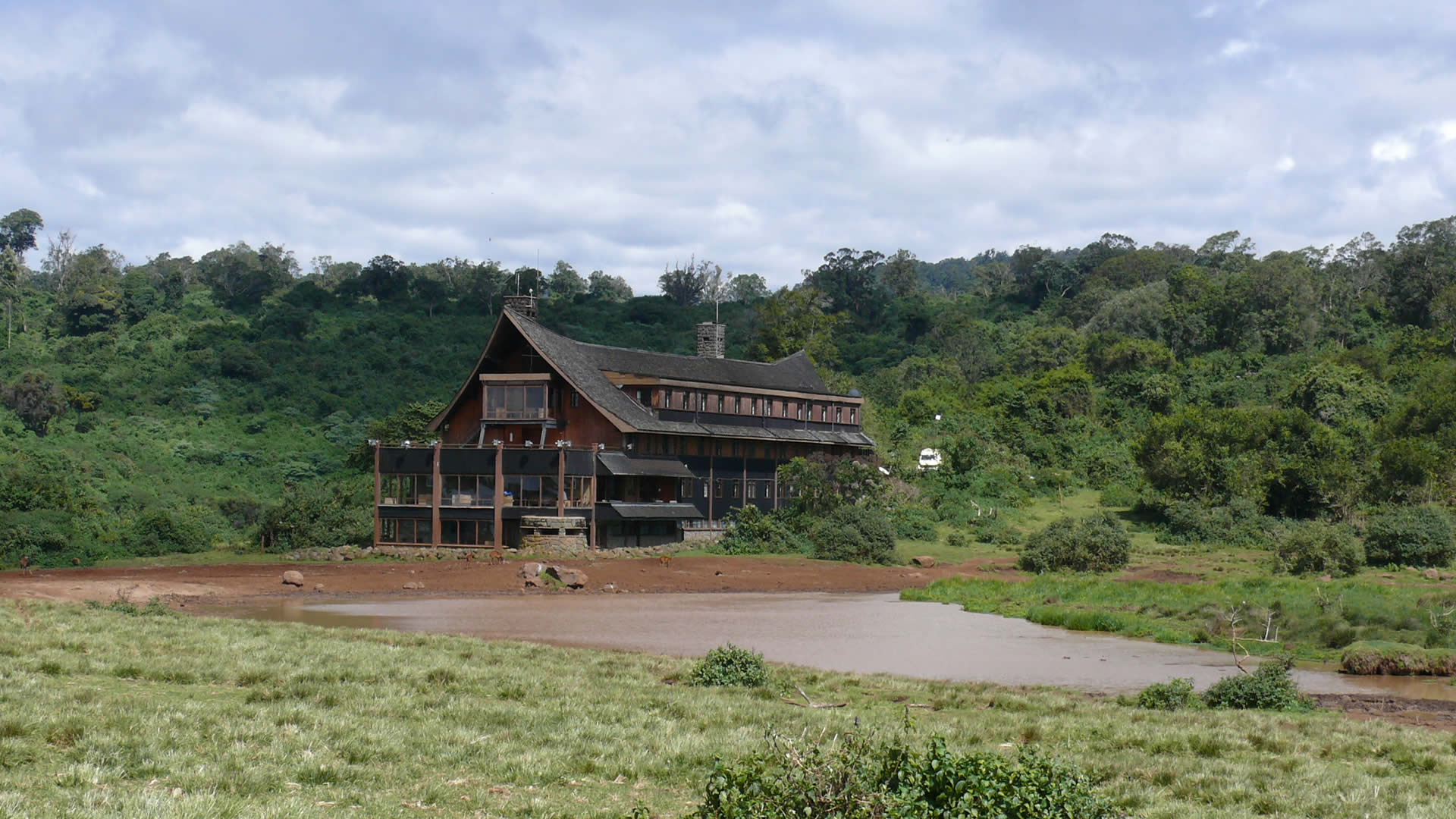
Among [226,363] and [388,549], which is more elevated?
[226,363]

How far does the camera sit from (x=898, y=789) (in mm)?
9250

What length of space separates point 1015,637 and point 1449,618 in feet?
29.1

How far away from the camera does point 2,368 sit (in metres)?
83.6

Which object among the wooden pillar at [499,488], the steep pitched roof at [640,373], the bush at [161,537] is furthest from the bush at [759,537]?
the bush at [161,537]

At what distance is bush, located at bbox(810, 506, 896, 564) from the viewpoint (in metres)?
51.3

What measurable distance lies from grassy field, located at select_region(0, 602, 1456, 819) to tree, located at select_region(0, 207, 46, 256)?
11273cm

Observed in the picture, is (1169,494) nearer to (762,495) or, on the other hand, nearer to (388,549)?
(762,495)

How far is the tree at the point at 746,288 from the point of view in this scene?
14300cm

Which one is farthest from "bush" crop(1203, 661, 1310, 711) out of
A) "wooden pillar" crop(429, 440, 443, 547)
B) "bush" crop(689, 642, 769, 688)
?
"wooden pillar" crop(429, 440, 443, 547)

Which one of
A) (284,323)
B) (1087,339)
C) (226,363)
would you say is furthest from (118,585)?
(1087,339)

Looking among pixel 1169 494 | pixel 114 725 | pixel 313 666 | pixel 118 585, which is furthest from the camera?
pixel 1169 494

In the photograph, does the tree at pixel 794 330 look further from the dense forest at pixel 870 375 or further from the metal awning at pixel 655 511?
the metal awning at pixel 655 511

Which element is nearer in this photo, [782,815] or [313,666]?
[782,815]

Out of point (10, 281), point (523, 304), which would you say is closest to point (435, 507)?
point (523, 304)
